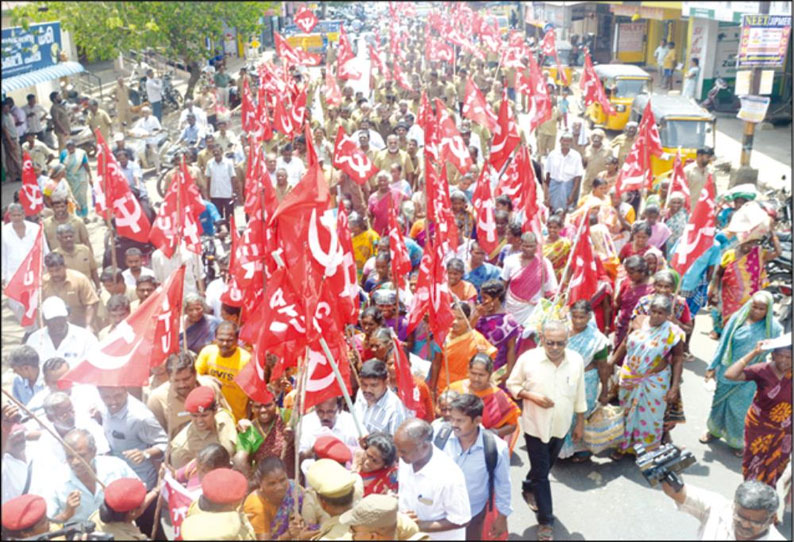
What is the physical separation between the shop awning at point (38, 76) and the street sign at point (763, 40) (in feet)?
42.9

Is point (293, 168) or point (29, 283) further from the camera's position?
point (293, 168)

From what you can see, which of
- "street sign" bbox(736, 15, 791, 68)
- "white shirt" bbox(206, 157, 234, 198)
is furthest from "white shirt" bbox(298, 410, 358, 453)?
"street sign" bbox(736, 15, 791, 68)

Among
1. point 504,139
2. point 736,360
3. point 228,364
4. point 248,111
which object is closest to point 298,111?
point 248,111

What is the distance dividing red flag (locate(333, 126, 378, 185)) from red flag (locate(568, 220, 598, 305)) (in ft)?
13.7

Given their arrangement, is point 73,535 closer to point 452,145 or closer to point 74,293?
point 74,293

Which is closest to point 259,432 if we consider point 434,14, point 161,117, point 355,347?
point 355,347

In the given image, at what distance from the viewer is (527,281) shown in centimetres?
682

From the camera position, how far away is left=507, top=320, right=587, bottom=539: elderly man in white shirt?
194 inches

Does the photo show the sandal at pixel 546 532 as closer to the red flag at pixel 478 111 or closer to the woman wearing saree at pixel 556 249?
the woman wearing saree at pixel 556 249

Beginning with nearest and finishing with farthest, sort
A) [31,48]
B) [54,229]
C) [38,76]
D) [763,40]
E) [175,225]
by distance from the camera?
[175,225] < [54,229] < [763,40] < [31,48] < [38,76]

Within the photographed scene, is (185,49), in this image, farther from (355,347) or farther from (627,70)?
(627,70)

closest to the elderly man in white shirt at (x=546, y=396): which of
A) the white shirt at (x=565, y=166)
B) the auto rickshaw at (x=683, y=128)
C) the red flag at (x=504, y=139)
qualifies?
the red flag at (x=504, y=139)

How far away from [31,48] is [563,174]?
1137 centimetres

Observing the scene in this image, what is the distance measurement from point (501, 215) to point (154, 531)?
5.31m
